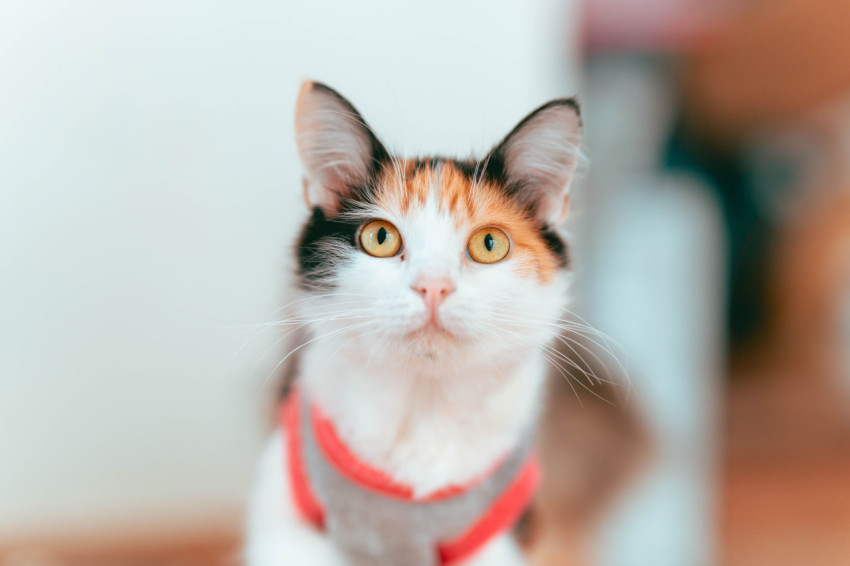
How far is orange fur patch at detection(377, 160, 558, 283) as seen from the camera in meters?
0.47

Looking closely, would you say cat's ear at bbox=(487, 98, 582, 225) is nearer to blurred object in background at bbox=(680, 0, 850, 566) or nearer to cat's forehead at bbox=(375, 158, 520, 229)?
cat's forehead at bbox=(375, 158, 520, 229)

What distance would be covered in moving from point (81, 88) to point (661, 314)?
975 mm

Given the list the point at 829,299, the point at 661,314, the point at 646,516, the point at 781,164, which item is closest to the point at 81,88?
the point at 661,314

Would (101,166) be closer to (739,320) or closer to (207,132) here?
(207,132)

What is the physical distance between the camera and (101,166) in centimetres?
54

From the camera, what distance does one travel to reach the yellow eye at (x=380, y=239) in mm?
490

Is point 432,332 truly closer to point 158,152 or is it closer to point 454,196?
point 454,196

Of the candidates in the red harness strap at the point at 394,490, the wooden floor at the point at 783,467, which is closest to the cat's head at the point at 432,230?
the red harness strap at the point at 394,490

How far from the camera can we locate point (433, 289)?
1.53 ft

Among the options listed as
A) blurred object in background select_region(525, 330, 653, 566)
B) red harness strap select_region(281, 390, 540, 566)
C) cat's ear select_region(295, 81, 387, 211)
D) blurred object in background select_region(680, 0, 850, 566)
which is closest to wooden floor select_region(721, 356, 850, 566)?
blurred object in background select_region(680, 0, 850, 566)

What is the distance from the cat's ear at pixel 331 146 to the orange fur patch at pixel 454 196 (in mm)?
22

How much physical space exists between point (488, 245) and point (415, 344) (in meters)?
0.11

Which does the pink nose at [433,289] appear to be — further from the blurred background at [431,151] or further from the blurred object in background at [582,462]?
the blurred object in background at [582,462]

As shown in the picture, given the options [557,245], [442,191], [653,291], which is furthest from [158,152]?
[653,291]
